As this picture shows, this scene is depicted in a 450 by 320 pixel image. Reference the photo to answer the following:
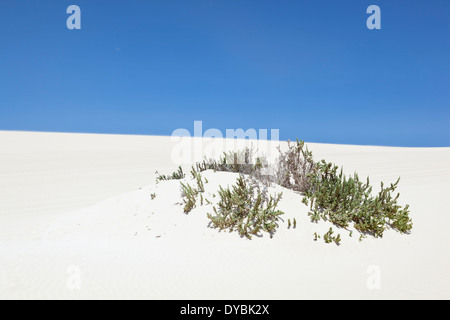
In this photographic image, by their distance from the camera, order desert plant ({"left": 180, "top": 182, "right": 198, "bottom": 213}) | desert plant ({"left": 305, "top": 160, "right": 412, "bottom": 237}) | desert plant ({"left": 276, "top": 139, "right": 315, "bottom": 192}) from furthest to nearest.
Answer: desert plant ({"left": 276, "top": 139, "right": 315, "bottom": 192}), desert plant ({"left": 180, "top": 182, "right": 198, "bottom": 213}), desert plant ({"left": 305, "top": 160, "right": 412, "bottom": 237})

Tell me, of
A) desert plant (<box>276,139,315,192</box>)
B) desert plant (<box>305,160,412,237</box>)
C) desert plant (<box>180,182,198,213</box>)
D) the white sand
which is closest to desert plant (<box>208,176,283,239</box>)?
the white sand

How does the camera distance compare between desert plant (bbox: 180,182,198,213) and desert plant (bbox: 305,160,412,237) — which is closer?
desert plant (bbox: 305,160,412,237)

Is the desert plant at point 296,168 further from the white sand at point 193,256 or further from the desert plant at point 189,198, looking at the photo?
the desert plant at point 189,198

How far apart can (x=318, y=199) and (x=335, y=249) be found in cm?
108

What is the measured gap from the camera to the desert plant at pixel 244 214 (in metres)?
5.21

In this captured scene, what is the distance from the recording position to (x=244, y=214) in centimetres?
554

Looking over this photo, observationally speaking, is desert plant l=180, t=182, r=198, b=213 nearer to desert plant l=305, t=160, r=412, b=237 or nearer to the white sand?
the white sand

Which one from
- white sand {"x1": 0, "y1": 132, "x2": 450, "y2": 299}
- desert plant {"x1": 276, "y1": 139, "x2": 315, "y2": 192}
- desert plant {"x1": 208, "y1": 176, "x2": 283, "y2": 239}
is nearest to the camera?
white sand {"x1": 0, "y1": 132, "x2": 450, "y2": 299}

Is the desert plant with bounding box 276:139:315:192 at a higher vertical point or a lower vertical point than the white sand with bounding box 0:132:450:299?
higher

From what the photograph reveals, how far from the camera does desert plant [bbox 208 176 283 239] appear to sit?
5.21 meters

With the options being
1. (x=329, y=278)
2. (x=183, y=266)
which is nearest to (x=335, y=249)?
(x=329, y=278)

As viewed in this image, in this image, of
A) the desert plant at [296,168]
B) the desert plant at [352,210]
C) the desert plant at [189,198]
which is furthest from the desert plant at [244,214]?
the desert plant at [296,168]

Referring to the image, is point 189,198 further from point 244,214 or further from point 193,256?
point 193,256
